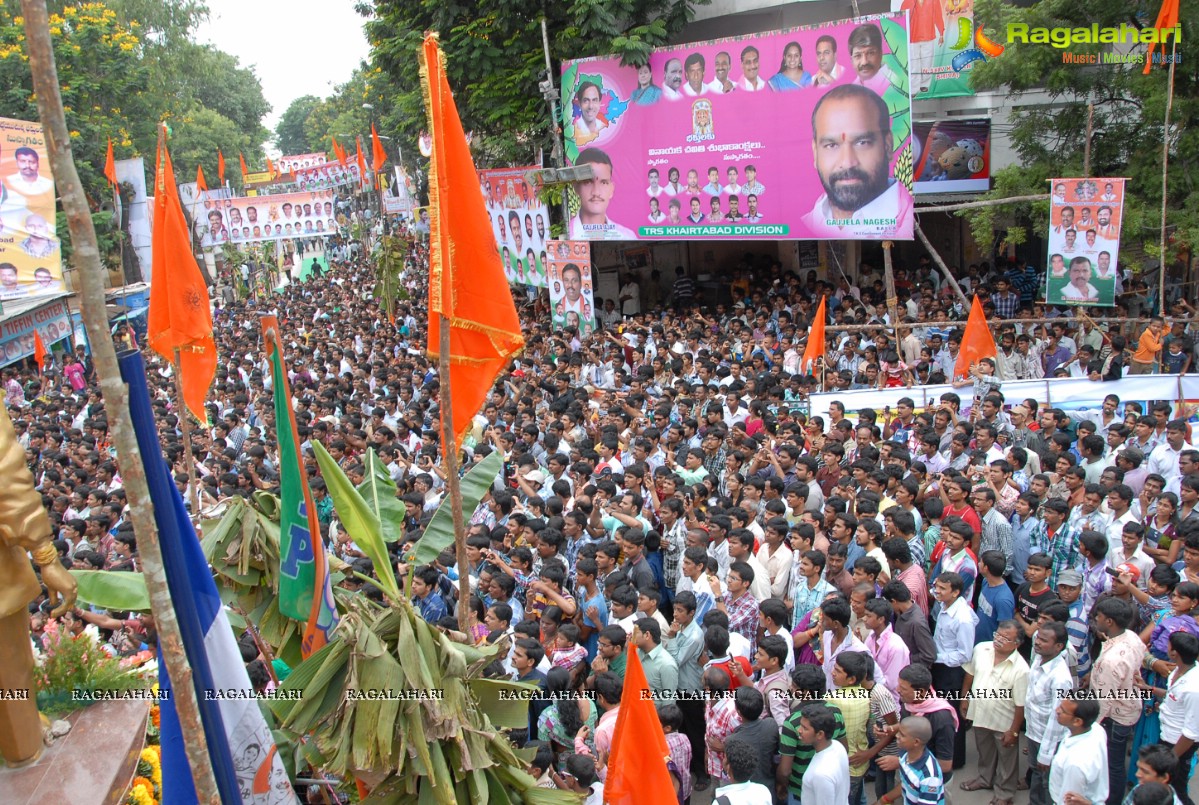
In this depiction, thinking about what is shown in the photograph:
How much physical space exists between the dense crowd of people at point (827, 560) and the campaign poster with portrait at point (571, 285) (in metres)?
2.97

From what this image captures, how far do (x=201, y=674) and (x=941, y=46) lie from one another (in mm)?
14854

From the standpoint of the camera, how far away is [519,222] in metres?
18.4

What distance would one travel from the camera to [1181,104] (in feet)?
36.1

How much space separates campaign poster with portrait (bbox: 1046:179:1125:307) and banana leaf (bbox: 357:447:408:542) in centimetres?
→ 868

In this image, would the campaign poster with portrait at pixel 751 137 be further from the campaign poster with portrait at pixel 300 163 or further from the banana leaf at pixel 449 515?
the campaign poster with portrait at pixel 300 163

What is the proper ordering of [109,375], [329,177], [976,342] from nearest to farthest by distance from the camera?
[109,375]
[976,342]
[329,177]

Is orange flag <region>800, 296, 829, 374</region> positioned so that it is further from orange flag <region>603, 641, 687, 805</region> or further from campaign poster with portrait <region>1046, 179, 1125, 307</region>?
orange flag <region>603, 641, 687, 805</region>

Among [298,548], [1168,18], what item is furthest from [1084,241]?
[298,548]

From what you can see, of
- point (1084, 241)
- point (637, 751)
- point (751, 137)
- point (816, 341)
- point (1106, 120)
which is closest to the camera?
point (637, 751)

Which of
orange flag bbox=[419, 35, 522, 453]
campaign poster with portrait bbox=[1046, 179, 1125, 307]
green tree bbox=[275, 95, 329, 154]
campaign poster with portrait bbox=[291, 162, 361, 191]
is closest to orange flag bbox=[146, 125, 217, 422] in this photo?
orange flag bbox=[419, 35, 522, 453]

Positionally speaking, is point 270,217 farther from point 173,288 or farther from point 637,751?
point 637,751

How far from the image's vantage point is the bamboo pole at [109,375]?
2.89 meters

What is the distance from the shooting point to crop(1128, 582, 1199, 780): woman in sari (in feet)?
16.5

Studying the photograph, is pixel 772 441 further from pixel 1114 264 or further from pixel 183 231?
pixel 183 231
